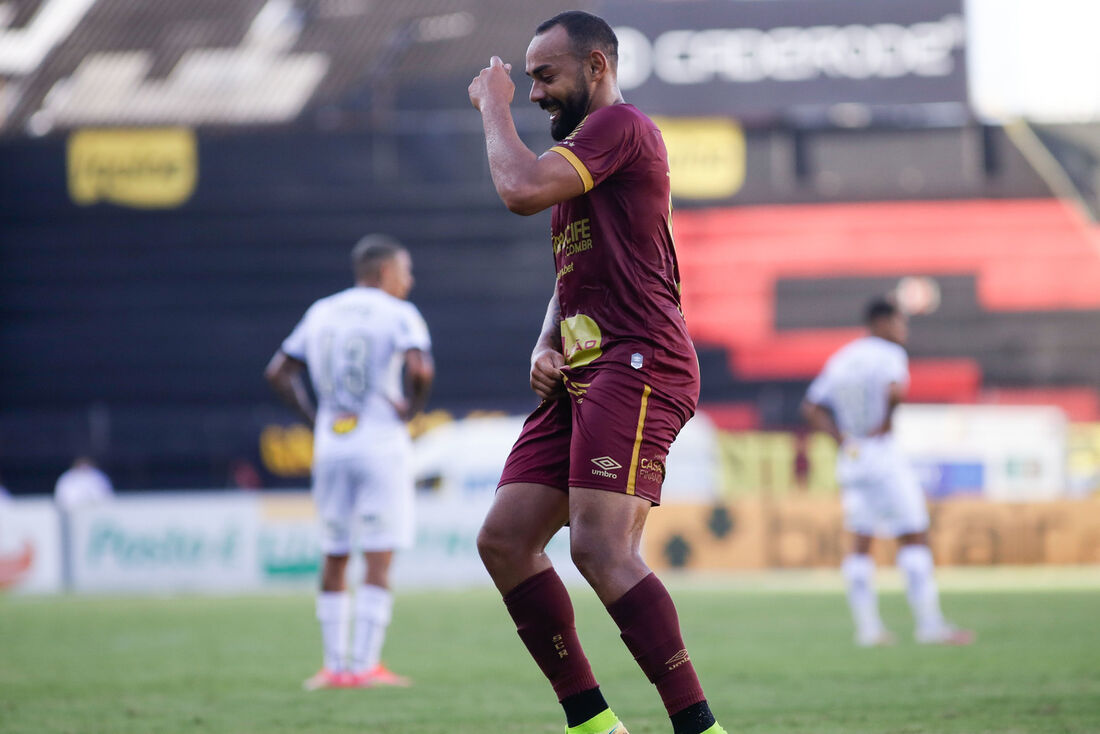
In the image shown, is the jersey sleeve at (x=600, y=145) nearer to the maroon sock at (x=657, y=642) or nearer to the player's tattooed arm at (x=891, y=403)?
the maroon sock at (x=657, y=642)

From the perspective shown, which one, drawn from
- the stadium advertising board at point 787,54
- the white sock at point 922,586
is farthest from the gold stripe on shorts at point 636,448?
the stadium advertising board at point 787,54

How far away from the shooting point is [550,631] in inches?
169

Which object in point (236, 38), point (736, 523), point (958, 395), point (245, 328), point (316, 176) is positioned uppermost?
point (236, 38)

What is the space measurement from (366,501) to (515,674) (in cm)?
125

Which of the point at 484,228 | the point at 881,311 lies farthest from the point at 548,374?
the point at 484,228

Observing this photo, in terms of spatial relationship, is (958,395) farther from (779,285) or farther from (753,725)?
(753,725)

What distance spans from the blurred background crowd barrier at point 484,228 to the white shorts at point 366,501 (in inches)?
605

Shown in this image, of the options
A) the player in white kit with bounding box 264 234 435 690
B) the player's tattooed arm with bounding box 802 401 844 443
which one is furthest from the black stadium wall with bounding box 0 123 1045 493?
the player in white kit with bounding box 264 234 435 690

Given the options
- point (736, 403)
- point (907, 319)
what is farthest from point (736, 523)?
point (907, 319)

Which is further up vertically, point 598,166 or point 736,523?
point 598,166

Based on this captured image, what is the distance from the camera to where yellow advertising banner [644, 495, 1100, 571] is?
1952 cm

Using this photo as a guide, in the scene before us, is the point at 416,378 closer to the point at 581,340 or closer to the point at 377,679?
the point at 377,679

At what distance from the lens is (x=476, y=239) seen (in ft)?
79.3

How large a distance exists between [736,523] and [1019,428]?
297 inches
